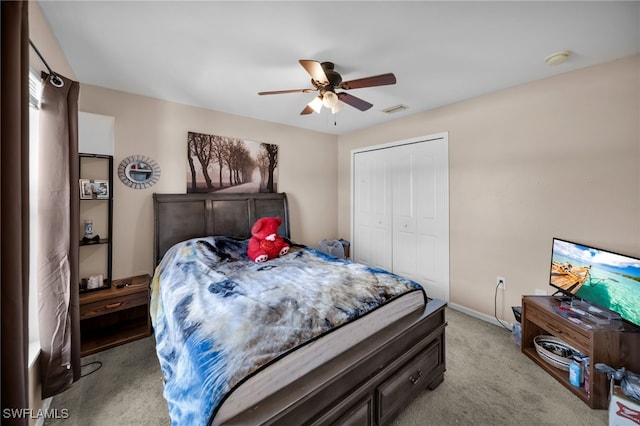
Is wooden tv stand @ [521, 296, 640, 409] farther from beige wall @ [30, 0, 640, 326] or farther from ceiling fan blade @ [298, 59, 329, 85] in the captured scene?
ceiling fan blade @ [298, 59, 329, 85]

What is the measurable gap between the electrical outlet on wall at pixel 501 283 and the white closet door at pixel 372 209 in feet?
4.61

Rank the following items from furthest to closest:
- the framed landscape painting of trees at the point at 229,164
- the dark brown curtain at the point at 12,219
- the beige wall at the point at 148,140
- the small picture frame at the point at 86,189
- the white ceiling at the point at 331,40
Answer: the framed landscape painting of trees at the point at 229,164 → the beige wall at the point at 148,140 → the small picture frame at the point at 86,189 → the white ceiling at the point at 331,40 → the dark brown curtain at the point at 12,219

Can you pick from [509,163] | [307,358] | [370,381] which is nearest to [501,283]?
[509,163]

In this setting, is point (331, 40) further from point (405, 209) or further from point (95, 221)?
point (95, 221)

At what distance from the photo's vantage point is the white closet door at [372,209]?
383cm

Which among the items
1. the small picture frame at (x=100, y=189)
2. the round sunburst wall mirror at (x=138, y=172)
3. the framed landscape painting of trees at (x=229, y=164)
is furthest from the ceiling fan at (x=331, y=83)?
the small picture frame at (x=100, y=189)

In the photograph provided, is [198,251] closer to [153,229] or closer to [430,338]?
[153,229]

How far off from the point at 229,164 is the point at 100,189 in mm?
1350

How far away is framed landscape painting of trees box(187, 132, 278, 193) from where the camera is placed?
3037 mm

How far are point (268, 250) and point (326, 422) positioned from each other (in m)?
1.73

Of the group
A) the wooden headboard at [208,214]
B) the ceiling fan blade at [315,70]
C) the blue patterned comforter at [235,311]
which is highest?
the ceiling fan blade at [315,70]

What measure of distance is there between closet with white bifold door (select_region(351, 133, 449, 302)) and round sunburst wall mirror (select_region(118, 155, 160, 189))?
292 centimetres

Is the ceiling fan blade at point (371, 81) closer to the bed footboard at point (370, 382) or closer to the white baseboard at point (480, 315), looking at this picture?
the bed footboard at point (370, 382)

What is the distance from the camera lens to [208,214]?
10.0 ft
